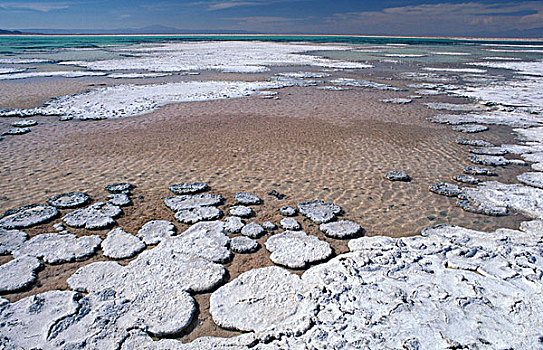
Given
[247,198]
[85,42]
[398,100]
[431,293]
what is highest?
[85,42]

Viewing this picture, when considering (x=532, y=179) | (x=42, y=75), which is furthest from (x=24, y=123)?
(x=532, y=179)

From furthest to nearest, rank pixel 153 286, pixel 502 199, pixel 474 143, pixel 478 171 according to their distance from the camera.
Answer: pixel 474 143, pixel 478 171, pixel 502 199, pixel 153 286

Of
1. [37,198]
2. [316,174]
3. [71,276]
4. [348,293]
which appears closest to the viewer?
[348,293]

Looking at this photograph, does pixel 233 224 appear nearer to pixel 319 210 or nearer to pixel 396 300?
pixel 319 210

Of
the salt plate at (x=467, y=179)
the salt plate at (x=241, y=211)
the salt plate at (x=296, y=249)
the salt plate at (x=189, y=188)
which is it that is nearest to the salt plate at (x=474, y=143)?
the salt plate at (x=467, y=179)

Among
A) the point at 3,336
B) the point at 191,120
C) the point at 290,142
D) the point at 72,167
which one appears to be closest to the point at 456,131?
the point at 290,142

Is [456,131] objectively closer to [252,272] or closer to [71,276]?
[252,272]

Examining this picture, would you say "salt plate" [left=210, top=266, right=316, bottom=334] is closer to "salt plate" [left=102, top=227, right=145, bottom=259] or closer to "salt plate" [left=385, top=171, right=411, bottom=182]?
"salt plate" [left=102, top=227, right=145, bottom=259]

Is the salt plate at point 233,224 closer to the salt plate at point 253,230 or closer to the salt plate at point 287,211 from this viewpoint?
the salt plate at point 253,230
